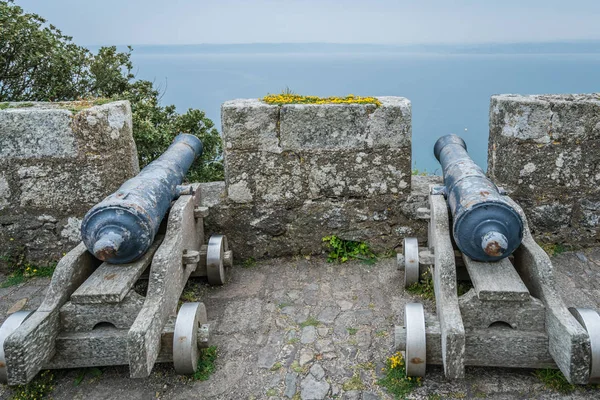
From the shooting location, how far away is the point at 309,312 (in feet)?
13.7

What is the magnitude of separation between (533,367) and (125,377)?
8.34 feet

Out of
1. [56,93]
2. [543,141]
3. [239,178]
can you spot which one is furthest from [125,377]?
[56,93]

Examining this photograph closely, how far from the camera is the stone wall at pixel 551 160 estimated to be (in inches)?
190

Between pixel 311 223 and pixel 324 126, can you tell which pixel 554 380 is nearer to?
pixel 311 223

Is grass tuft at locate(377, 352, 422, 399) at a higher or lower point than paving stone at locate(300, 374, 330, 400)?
higher

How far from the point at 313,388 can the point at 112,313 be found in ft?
4.43

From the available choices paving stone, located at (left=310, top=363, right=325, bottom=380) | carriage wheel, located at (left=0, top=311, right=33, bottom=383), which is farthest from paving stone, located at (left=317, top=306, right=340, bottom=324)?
carriage wheel, located at (left=0, top=311, right=33, bottom=383)

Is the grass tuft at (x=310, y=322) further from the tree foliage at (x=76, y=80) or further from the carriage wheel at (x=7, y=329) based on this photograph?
the tree foliage at (x=76, y=80)

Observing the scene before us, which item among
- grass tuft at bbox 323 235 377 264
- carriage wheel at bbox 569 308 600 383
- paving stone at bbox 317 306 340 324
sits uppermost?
carriage wheel at bbox 569 308 600 383

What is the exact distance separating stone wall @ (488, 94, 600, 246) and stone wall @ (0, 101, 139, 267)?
11.7ft

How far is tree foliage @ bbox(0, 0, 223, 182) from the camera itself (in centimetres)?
714

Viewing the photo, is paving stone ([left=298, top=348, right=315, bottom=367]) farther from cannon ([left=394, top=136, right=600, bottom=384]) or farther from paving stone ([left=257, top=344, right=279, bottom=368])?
cannon ([left=394, top=136, right=600, bottom=384])

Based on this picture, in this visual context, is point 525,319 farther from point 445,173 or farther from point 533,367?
point 445,173

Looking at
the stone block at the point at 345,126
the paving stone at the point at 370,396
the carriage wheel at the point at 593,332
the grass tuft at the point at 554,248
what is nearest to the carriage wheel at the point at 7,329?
the paving stone at the point at 370,396
